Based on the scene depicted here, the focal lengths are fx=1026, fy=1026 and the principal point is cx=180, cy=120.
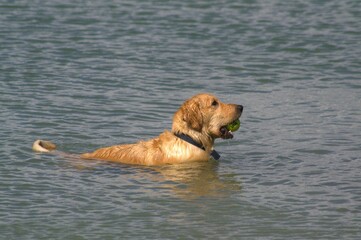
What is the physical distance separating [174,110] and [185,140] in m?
3.03

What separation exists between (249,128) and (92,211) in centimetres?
442

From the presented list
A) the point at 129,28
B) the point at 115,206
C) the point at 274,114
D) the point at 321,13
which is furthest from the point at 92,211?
the point at 321,13

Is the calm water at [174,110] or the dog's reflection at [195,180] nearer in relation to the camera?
the calm water at [174,110]

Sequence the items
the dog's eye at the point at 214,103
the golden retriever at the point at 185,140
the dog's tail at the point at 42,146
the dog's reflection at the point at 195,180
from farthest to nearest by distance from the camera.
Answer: the dog's tail at the point at 42,146 < the dog's eye at the point at 214,103 < the golden retriever at the point at 185,140 < the dog's reflection at the point at 195,180

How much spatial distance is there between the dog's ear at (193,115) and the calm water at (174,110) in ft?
1.66

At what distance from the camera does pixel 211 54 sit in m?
19.7

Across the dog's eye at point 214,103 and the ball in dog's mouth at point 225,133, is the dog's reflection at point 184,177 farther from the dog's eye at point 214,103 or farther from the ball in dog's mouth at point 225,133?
the dog's eye at point 214,103

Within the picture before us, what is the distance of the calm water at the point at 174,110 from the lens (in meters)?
10.5

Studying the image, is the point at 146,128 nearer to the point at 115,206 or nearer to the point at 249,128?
the point at 249,128

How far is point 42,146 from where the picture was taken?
13.0m

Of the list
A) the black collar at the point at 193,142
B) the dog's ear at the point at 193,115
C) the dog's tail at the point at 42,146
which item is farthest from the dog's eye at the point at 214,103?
the dog's tail at the point at 42,146

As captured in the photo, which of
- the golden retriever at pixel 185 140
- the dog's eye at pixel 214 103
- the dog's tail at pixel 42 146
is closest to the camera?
the golden retriever at pixel 185 140

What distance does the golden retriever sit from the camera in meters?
→ 12.5

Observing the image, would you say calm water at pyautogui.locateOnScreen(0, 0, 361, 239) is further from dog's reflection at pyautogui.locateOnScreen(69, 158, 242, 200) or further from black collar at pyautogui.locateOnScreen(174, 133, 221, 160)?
black collar at pyautogui.locateOnScreen(174, 133, 221, 160)
